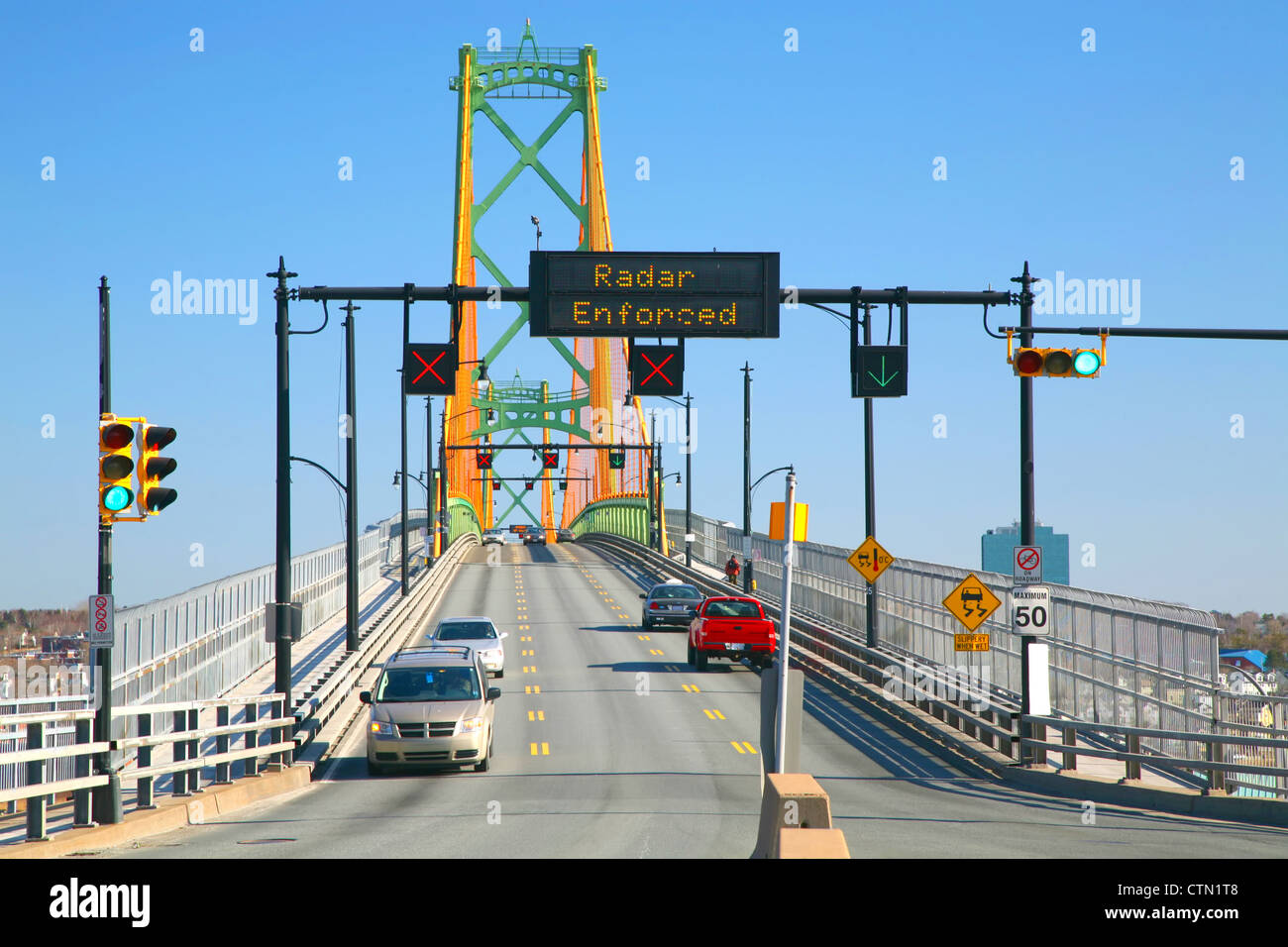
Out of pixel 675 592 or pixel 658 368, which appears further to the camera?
pixel 675 592

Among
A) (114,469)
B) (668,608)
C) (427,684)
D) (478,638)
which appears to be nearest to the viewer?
(114,469)

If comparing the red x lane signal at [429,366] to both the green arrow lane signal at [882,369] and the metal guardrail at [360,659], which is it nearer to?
the metal guardrail at [360,659]

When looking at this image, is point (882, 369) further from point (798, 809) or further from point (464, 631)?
point (464, 631)

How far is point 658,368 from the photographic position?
2191cm

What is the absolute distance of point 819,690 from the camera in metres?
33.1

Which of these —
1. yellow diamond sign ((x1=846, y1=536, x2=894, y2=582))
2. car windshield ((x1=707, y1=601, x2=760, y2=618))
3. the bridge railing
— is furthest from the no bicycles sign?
car windshield ((x1=707, y1=601, x2=760, y2=618))

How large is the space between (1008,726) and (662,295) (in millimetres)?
9363

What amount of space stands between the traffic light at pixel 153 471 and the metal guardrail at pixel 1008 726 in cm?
1255

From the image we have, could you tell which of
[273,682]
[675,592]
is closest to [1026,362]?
[273,682]

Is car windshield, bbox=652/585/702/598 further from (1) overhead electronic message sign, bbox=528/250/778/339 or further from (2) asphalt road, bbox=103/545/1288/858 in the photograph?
(1) overhead electronic message sign, bbox=528/250/778/339

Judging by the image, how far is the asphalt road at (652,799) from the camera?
1383cm

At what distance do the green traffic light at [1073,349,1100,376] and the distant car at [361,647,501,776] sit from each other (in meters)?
9.70

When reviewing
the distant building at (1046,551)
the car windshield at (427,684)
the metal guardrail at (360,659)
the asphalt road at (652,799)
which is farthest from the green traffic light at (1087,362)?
the distant building at (1046,551)
